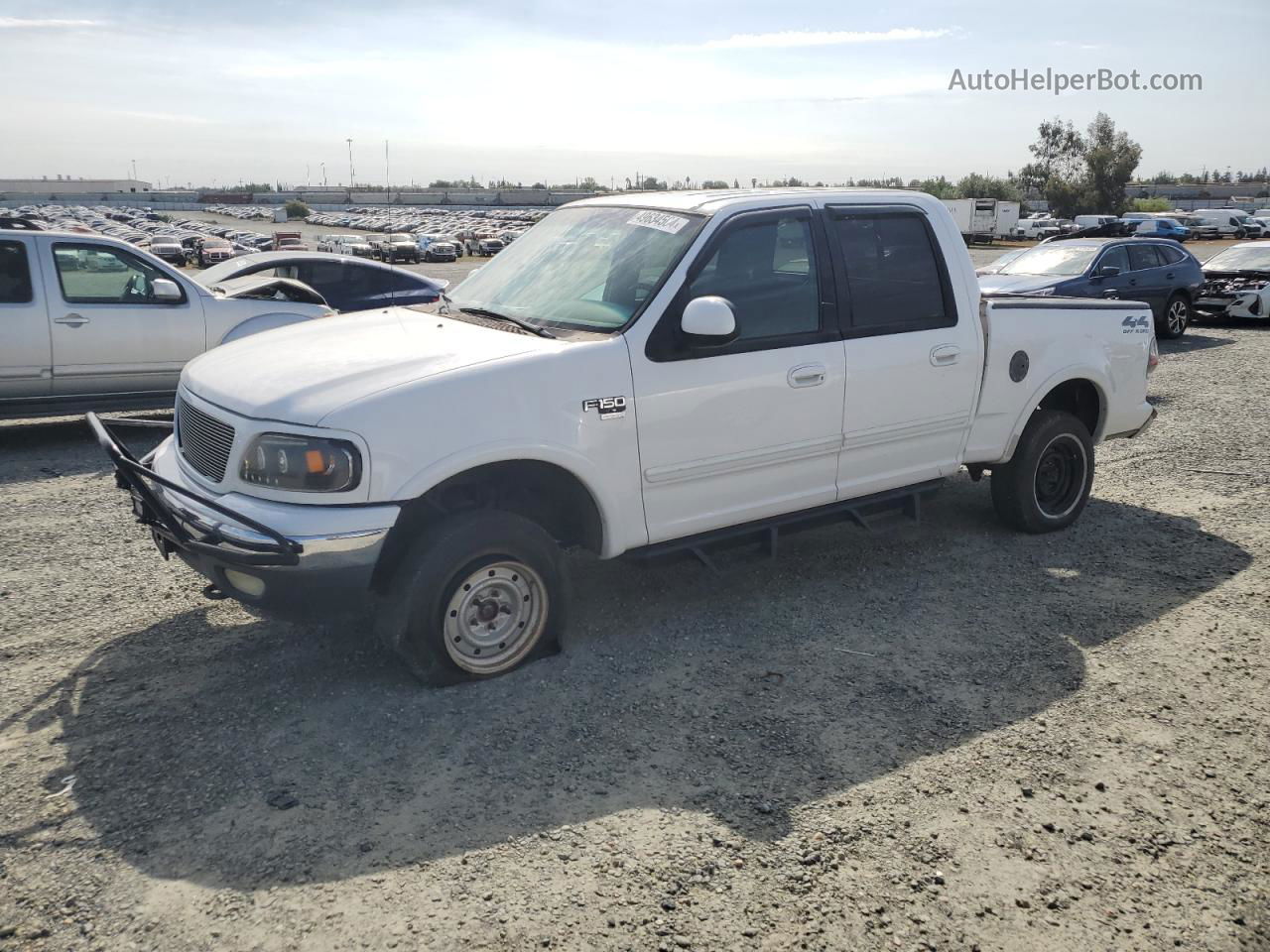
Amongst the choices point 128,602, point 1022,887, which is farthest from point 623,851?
point 128,602

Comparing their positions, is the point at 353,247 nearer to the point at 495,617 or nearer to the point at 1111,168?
the point at 495,617

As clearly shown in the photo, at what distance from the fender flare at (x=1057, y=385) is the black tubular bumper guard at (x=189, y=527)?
4.18 meters

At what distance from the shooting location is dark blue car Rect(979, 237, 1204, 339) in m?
14.0

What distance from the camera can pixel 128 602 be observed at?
506 centimetres

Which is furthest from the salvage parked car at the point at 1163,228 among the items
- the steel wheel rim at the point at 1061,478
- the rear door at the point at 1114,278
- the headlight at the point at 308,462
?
the headlight at the point at 308,462

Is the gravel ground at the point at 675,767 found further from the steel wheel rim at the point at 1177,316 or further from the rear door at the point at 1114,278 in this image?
the steel wheel rim at the point at 1177,316

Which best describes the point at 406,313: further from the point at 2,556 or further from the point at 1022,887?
the point at 1022,887

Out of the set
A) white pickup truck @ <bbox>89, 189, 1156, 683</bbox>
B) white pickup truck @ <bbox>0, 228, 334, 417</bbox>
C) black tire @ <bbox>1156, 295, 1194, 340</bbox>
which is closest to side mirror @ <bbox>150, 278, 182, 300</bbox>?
white pickup truck @ <bbox>0, 228, 334, 417</bbox>

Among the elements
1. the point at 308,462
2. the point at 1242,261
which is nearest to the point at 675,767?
the point at 308,462

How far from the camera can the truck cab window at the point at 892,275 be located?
5.02m

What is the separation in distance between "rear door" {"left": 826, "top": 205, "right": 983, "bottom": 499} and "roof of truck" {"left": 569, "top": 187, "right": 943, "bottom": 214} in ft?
0.32

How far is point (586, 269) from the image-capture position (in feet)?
15.6

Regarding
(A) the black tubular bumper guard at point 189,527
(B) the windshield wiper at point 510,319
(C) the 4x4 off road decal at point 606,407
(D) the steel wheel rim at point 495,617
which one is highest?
(B) the windshield wiper at point 510,319

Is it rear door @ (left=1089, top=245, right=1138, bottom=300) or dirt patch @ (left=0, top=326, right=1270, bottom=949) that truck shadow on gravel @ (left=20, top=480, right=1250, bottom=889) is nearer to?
dirt patch @ (left=0, top=326, right=1270, bottom=949)
